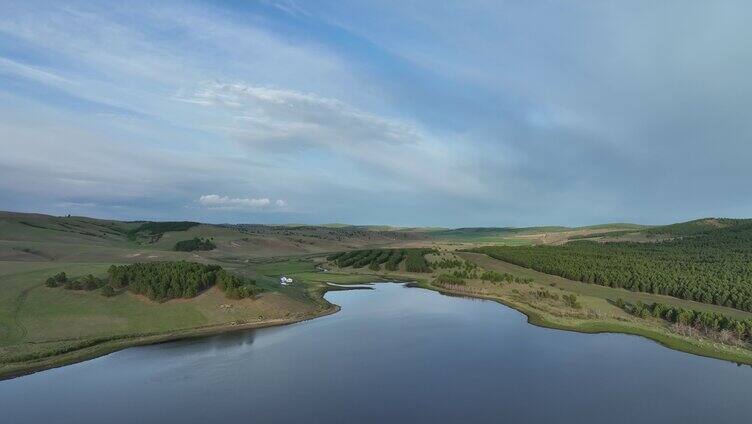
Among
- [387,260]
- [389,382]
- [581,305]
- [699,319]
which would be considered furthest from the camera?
[387,260]

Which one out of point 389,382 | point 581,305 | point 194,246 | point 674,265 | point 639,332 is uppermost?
point 674,265

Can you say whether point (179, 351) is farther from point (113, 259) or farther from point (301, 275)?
point (113, 259)

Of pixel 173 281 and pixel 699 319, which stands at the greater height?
pixel 173 281

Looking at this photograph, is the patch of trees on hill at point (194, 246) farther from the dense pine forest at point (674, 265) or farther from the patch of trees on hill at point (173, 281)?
the patch of trees on hill at point (173, 281)

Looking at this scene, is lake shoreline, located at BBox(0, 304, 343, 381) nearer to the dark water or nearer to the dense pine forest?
the dark water

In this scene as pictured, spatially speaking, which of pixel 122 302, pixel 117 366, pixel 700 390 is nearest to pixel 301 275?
pixel 122 302

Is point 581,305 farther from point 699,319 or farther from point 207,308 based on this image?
point 207,308

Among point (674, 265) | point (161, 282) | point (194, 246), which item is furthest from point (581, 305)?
point (194, 246)
